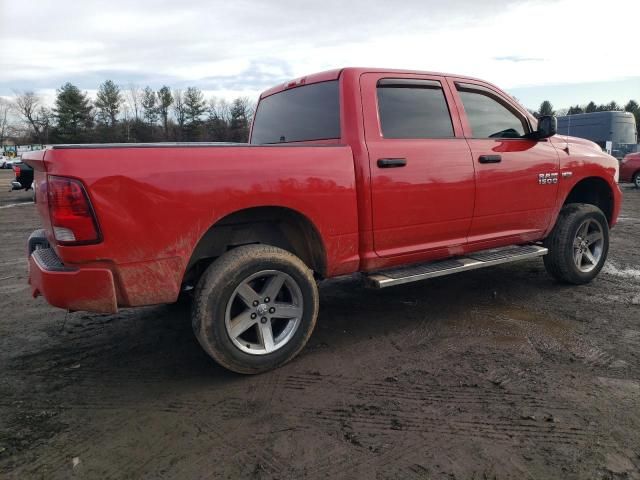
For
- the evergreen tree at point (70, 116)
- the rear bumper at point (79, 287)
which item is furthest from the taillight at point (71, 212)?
the evergreen tree at point (70, 116)

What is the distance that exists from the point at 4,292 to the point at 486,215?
194 inches

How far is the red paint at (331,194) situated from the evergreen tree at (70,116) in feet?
220

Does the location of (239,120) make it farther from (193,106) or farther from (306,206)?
(306,206)

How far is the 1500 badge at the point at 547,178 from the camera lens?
4.31 m

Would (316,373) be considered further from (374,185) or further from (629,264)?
(629,264)

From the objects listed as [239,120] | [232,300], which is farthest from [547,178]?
[239,120]

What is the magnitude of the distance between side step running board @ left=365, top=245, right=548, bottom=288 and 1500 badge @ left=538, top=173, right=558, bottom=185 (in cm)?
62

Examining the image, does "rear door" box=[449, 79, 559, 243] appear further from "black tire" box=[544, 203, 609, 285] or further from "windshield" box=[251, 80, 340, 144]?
"windshield" box=[251, 80, 340, 144]

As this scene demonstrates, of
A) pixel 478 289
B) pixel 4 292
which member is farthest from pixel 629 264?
pixel 4 292

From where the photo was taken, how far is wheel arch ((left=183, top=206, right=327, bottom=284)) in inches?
120

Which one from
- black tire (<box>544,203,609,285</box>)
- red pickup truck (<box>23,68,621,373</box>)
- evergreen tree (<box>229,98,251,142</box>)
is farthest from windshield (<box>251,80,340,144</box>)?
evergreen tree (<box>229,98,251,142</box>)

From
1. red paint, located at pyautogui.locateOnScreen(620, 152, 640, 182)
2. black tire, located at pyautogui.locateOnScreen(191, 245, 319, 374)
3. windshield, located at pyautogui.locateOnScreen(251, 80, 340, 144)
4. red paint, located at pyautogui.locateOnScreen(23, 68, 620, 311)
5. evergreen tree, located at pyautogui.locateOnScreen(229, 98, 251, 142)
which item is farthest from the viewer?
evergreen tree, located at pyautogui.locateOnScreen(229, 98, 251, 142)

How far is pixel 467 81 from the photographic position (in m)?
4.15

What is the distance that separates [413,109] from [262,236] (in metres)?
1.60
